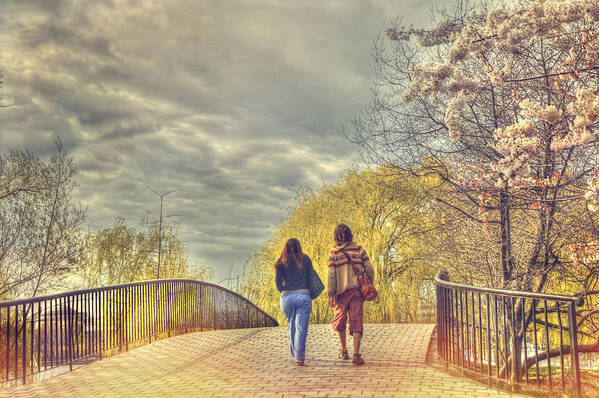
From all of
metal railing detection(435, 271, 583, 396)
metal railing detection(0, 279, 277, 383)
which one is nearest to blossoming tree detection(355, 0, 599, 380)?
metal railing detection(435, 271, 583, 396)

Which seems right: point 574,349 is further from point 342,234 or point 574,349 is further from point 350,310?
point 342,234

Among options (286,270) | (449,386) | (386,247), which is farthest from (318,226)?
(449,386)

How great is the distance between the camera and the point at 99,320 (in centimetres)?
1153

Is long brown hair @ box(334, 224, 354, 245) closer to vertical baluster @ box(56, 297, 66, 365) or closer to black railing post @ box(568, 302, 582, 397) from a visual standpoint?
black railing post @ box(568, 302, 582, 397)

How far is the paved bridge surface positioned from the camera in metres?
7.23

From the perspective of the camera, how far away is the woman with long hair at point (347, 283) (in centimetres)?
888

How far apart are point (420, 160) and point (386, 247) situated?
36.3 feet

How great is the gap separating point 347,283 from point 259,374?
6.36 ft

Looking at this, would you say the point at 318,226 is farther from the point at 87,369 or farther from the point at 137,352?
the point at 87,369

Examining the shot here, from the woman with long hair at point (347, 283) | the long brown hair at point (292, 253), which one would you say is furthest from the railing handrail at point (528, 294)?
the long brown hair at point (292, 253)

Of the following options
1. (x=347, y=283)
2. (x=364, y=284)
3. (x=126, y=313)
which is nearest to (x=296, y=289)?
(x=347, y=283)

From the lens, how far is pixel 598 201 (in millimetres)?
8742

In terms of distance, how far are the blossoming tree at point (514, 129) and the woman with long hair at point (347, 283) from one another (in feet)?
10.7

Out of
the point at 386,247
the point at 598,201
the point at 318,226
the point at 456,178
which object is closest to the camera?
the point at 598,201
